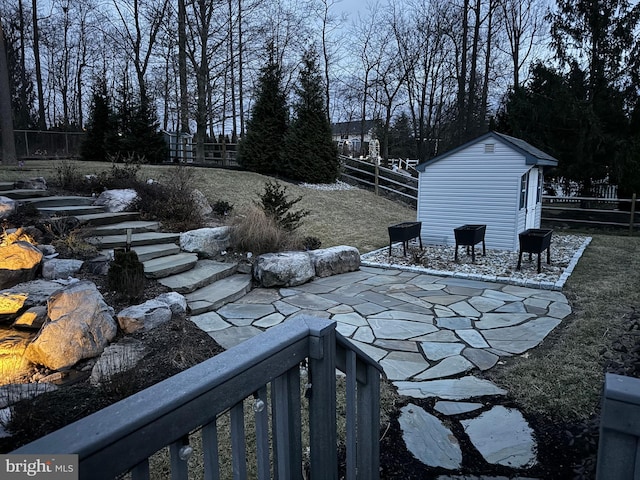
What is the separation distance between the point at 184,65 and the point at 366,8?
34.2 ft

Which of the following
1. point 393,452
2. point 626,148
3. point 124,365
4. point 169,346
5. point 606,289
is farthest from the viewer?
point 626,148

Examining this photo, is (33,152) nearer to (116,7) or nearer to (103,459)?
(116,7)

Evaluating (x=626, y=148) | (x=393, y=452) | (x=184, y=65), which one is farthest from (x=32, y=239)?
(x=626, y=148)

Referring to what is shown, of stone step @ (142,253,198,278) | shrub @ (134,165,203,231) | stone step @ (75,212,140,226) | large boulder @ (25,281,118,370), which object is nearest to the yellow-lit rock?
large boulder @ (25,281,118,370)

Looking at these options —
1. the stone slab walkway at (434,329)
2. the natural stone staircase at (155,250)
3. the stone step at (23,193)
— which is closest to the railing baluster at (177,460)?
the stone slab walkway at (434,329)

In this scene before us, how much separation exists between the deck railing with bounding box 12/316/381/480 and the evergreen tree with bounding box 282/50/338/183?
1291 cm

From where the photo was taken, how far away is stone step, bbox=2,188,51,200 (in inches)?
273

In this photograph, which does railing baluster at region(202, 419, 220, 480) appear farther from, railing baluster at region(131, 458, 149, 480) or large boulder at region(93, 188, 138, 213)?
large boulder at region(93, 188, 138, 213)

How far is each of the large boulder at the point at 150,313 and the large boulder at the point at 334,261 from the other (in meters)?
2.59

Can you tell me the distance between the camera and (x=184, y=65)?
1616cm

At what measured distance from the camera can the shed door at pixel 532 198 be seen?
9.19m

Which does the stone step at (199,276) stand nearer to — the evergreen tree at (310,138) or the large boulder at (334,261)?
the large boulder at (334,261)

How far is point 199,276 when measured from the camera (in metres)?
5.57

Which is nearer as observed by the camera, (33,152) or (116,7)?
(33,152)
